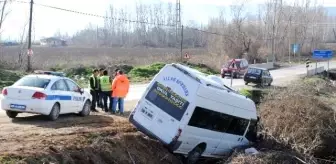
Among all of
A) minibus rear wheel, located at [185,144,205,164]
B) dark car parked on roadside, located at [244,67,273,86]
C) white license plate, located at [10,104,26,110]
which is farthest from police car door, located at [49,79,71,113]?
dark car parked on roadside, located at [244,67,273,86]

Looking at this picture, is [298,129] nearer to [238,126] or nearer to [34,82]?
[238,126]

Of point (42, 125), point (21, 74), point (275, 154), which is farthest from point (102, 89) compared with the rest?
point (21, 74)

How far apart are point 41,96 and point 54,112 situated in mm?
956

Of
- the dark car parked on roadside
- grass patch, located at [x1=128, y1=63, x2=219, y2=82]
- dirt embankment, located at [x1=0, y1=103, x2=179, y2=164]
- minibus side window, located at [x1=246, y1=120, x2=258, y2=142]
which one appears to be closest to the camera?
dirt embankment, located at [x1=0, y1=103, x2=179, y2=164]

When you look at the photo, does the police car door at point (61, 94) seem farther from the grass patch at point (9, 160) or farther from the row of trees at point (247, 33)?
the row of trees at point (247, 33)

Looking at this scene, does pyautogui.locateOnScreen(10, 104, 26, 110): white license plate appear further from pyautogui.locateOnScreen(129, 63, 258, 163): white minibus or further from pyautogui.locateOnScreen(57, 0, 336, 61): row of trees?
pyautogui.locateOnScreen(57, 0, 336, 61): row of trees

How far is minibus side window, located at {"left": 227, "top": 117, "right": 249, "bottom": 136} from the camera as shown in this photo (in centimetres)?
1561

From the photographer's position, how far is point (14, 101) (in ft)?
49.1

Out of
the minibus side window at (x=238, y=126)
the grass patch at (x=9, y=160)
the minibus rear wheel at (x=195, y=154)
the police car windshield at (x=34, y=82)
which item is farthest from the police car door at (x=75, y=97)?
the grass patch at (x=9, y=160)

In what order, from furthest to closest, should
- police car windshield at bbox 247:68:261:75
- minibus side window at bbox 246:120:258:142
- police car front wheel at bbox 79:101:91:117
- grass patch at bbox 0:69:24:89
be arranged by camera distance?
police car windshield at bbox 247:68:261:75, grass patch at bbox 0:69:24:89, police car front wheel at bbox 79:101:91:117, minibus side window at bbox 246:120:258:142

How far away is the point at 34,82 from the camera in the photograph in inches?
610

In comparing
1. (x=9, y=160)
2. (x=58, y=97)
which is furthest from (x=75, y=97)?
(x=9, y=160)

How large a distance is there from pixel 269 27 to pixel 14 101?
80435 mm

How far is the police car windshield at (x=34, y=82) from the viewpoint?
15352mm
